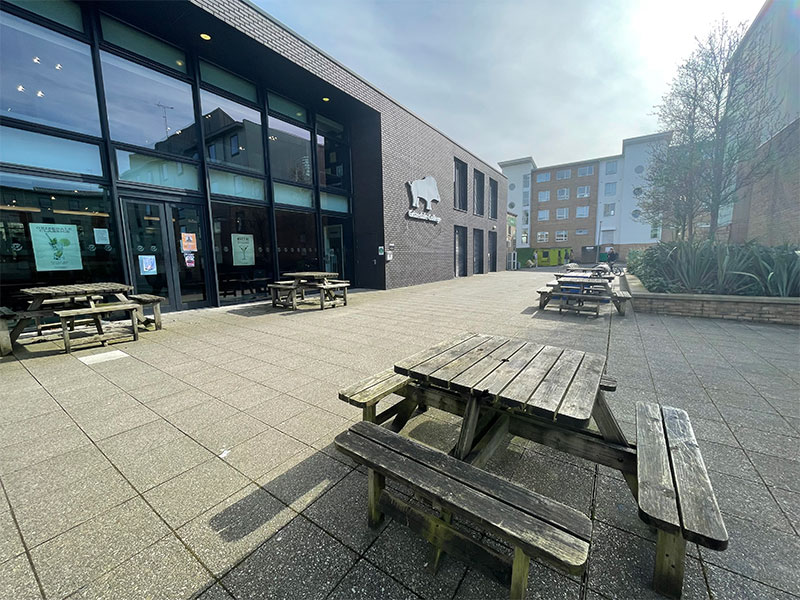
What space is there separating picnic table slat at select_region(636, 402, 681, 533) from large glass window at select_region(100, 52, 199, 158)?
31.7ft

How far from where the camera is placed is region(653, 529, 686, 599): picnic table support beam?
4.18ft

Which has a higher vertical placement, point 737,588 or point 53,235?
point 53,235

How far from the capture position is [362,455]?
1.56m

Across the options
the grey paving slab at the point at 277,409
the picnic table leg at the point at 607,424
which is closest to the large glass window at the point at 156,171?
the grey paving slab at the point at 277,409

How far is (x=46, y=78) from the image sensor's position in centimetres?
605

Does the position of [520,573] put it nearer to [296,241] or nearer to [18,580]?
[18,580]

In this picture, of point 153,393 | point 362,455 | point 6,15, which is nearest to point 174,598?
point 362,455

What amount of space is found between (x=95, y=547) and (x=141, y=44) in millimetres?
9669

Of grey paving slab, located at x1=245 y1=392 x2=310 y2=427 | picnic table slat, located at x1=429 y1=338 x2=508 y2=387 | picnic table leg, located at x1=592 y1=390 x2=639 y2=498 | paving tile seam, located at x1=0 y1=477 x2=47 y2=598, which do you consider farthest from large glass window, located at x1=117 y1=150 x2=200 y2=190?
picnic table leg, located at x1=592 y1=390 x2=639 y2=498

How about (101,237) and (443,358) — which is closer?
(443,358)

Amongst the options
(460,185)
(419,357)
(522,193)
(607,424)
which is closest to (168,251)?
(419,357)

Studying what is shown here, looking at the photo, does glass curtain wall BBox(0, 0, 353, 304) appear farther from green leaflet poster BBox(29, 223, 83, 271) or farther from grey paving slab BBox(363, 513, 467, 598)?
grey paving slab BBox(363, 513, 467, 598)

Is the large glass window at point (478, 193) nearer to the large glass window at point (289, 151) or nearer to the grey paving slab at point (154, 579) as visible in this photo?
the large glass window at point (289, 151)

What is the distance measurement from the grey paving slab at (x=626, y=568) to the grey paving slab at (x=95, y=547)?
6.79 ft
